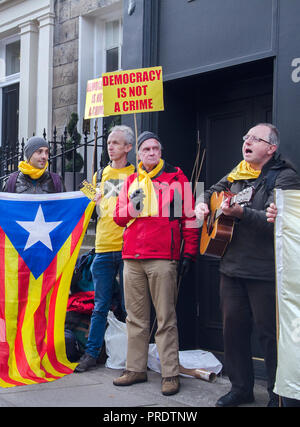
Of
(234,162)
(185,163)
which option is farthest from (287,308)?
(185,163)

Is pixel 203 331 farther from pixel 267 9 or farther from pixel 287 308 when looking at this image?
pixel 267 9

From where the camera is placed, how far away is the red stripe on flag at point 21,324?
550cm

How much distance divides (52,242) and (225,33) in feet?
8.05

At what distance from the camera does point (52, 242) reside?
5.88m

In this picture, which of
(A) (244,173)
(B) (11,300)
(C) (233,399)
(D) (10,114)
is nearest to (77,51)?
(D) (10,114)

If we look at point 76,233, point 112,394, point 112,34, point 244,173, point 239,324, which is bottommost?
point 112,394

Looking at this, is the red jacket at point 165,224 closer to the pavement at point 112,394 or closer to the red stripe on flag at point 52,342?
the red stripe on flag at point 52,342

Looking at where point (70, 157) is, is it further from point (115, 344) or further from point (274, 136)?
point (274, 136)

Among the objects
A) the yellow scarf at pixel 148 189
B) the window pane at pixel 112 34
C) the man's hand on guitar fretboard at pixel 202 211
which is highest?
the window pane at pixel 112 34

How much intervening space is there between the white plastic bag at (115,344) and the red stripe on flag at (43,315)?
666 mm

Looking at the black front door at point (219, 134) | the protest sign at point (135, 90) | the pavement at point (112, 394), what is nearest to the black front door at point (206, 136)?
the black front door at point (219, 134)

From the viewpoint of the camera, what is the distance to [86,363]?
5.91 metres

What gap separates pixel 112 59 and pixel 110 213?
5.02 meters
